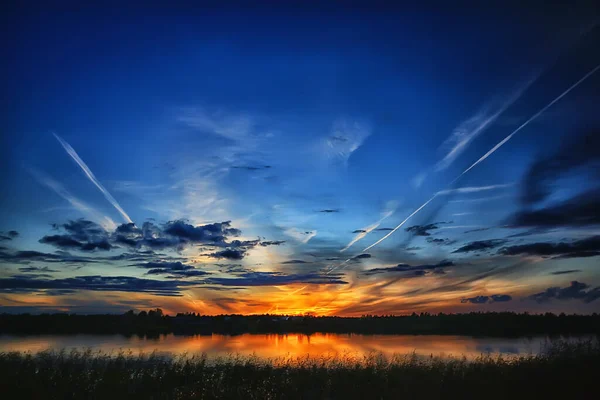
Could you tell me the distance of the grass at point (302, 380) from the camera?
18.1 meters

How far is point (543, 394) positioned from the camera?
18219mm

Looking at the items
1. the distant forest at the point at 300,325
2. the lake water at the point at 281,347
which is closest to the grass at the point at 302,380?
the lake water at the point at 281,347

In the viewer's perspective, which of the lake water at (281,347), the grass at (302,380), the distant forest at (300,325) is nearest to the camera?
the grass at (302,380)

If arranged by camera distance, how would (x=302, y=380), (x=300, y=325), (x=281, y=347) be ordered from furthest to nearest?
(x=300, y=325)
(x=281, y=347)
(x=302, y=380)

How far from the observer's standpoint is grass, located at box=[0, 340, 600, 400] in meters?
18.1

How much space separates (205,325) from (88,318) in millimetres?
34320

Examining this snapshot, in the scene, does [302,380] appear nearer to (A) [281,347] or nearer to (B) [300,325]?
(A) [281,347]

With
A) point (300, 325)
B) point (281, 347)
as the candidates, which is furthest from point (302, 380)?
point (300, 325)

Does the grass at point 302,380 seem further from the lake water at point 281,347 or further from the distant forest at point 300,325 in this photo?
the distant forest at point 300,325

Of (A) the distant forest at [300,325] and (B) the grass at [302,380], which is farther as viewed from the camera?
(A) the distant forest at [300,325]

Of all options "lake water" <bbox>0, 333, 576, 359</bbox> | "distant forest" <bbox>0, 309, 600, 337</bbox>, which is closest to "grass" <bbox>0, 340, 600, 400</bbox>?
"lake water" <bbox>0, 333, 576, 359</bbox>

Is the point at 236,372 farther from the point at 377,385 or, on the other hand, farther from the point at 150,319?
the point at 150,319

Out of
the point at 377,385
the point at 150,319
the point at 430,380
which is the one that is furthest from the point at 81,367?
the point at 150,319

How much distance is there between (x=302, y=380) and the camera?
21422 millimetres
